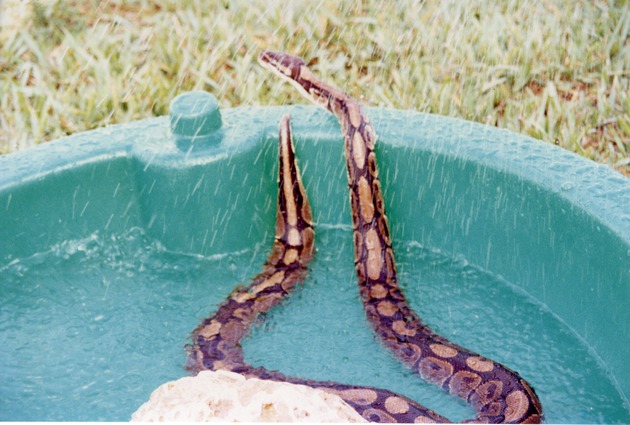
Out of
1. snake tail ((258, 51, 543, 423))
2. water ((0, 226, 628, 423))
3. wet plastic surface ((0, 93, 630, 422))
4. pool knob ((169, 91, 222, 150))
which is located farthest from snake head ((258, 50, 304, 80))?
water ((0, 226, 628, 423))

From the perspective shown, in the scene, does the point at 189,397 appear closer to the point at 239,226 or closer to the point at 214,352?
the point at 214,352

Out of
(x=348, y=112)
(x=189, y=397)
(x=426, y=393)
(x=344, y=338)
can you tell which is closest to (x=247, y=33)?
(x=348, y=112)

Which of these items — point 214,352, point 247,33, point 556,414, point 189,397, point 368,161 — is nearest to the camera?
point 189,397

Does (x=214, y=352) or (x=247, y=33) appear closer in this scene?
(x=214, y=352)

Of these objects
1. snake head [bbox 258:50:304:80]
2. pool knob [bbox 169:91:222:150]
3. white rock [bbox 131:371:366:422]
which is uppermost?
snake head [bbox 258:50:304:80]

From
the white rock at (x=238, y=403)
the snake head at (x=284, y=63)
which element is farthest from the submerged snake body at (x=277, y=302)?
the white rock at (x=238, y=403)

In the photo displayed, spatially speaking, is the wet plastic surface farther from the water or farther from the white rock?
the white rock

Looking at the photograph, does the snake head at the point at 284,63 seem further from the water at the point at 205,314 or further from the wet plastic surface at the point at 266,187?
the water at the point at 205,314
